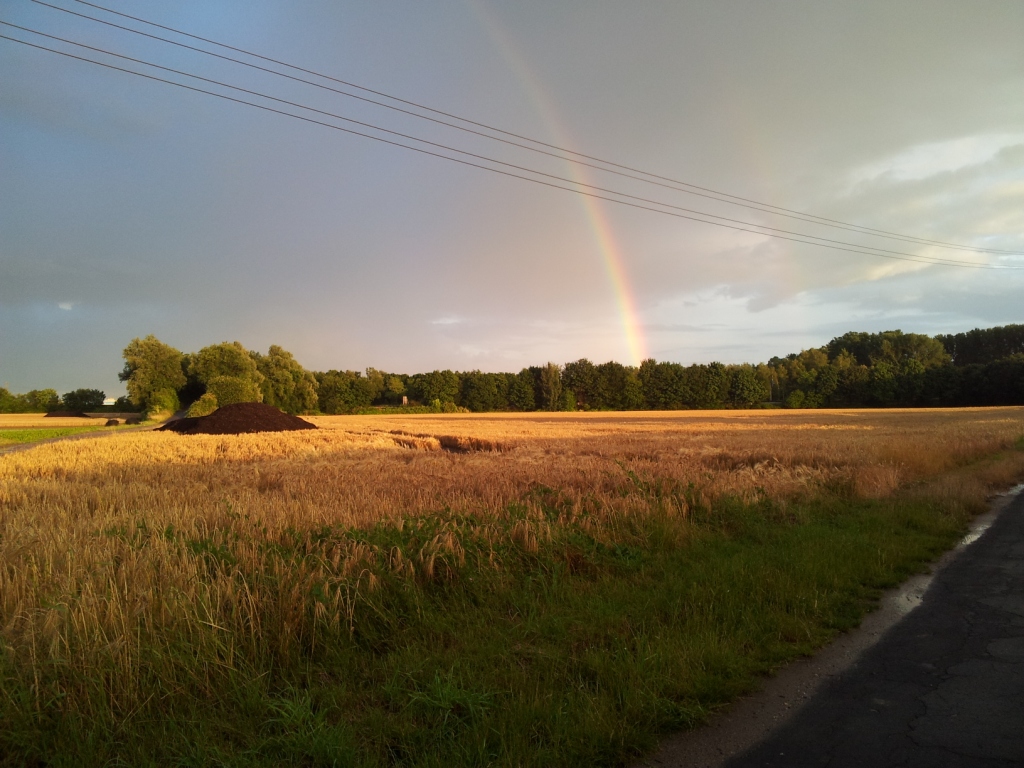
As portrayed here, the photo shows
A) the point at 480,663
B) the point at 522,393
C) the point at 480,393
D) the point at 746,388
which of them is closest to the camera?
the point at 480,663

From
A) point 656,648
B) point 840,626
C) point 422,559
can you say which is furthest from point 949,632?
point 422,559

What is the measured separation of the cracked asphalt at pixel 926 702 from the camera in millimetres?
3369

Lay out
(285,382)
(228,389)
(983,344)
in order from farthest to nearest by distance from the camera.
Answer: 1. (983,344)
2. (285,382)
3. (228,389)

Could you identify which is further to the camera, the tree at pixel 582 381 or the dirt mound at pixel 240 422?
the tree at pixel 582 381

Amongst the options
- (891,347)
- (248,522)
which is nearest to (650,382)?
(891,347)

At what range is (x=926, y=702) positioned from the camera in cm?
401

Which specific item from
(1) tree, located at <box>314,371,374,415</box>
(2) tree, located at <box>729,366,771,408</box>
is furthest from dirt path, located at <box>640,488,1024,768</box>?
(2) tree, located at <box>729,366,771,408</box>

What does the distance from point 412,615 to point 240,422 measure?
39858mm

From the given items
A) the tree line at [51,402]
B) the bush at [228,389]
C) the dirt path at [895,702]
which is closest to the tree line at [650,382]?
the bush at [228,389]

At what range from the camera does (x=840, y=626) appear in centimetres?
558

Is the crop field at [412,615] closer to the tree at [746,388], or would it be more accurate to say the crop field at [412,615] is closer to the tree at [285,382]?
the tree at [285,382]

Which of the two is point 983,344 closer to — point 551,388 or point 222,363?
point 551,388

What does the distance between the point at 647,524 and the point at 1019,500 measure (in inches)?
468

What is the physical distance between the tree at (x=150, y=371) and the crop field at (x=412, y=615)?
76.7 meters
